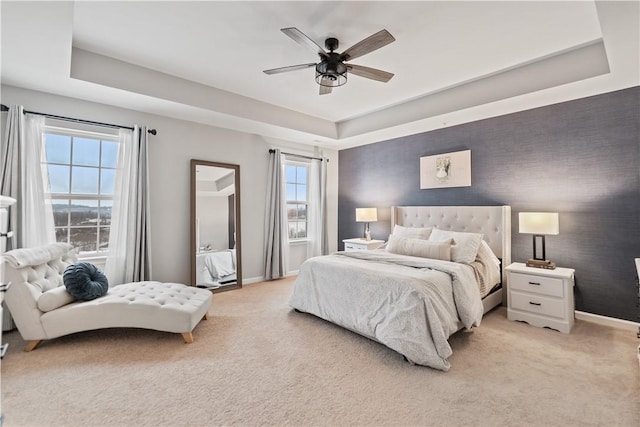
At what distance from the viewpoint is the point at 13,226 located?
115 inches

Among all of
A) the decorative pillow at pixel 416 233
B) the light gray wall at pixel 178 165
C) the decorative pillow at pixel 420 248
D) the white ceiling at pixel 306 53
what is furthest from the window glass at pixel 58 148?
the decorative pillow at pixel 416 233

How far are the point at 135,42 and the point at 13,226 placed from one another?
7.10 ft

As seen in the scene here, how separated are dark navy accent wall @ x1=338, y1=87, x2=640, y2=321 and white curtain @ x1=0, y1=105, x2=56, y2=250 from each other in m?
4.93

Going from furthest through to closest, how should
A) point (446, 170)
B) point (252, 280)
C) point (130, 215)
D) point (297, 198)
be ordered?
point (297, 198)
point (252, 280)
point (446, 170)
point (130, 215)

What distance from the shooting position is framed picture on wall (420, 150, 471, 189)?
13.6 feet

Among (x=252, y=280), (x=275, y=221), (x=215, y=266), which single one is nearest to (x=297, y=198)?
(x=275, y=221)

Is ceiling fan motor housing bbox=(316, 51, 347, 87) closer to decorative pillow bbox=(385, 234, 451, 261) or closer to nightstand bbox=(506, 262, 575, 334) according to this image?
decorative pillow bbox=(385, 234, 451, 261)

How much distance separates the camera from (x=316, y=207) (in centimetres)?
566

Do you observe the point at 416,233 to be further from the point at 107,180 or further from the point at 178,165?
the point at 107,180

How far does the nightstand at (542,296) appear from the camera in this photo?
2906mm

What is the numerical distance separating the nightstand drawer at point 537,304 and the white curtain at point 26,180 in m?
5.02

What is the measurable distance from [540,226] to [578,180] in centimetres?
70

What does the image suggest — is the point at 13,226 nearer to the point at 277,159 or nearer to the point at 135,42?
the point at 135,42

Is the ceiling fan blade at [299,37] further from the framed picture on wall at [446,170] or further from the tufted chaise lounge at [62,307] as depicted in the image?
the framed picture on wall at [446,170]
